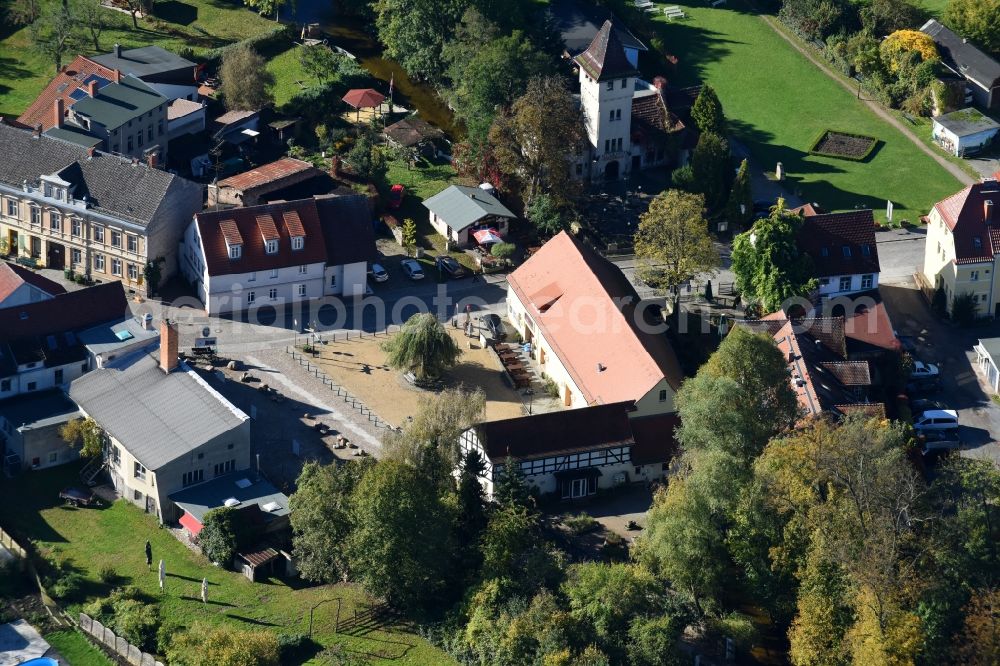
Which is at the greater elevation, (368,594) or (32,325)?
(32,325)

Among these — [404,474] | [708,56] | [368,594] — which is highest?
[708,56]

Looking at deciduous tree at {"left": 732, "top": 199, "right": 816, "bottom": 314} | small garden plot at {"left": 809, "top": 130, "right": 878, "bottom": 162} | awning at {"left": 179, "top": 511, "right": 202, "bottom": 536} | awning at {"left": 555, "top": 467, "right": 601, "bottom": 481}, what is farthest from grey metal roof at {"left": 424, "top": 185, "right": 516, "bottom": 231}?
awning at {"left": 179, "top": 511, "right": 202, "bottom": 536}

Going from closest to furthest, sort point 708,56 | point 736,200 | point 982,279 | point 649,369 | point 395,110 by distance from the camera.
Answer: point 649,369
point 982,279
point 736,200
point 395,110
point 708,56

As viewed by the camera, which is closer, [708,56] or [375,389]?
[375,389]

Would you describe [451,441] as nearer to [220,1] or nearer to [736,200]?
[736,200]

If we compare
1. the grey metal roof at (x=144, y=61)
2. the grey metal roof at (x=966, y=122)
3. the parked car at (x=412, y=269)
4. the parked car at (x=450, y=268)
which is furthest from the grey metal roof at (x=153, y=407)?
the grey metal roof at (x=966, y=122)

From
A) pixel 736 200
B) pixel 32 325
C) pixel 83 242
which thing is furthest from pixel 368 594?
pixel 736 200

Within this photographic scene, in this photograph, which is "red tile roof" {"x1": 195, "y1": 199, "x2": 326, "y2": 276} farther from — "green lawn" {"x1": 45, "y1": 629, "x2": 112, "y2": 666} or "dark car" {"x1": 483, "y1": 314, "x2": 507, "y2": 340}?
"green lawn" {"x1": 45, "y1": 629, "x2": 112, "y2": 666}

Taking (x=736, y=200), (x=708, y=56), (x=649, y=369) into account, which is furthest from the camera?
(x=708, y=56)
